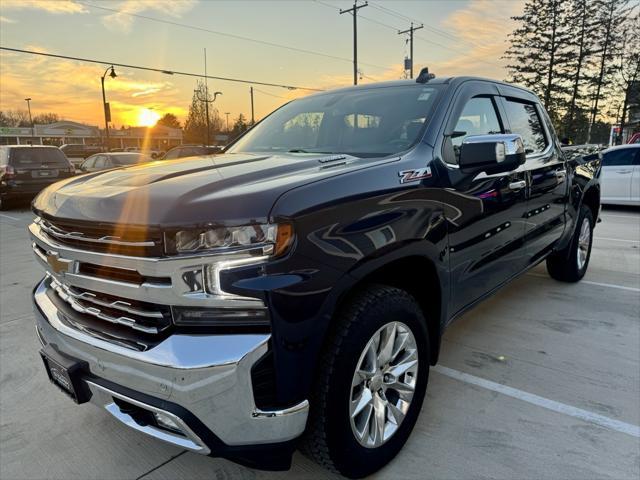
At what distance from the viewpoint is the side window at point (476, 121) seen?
2718 millimetres

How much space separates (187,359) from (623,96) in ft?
128

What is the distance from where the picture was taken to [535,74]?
33750mm

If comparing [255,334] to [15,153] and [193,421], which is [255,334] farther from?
[15,153]

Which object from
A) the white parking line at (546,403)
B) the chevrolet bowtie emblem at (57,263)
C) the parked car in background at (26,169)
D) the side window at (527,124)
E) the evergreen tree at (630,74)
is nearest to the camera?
the chevrolet bowtie emblem at (57,263)

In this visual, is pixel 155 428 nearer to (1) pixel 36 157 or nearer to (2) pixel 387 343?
(2) pixel 387 343

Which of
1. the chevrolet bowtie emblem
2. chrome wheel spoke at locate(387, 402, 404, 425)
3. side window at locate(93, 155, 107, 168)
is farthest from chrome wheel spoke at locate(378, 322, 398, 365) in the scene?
side window at locate(93, 155, 107, 168)

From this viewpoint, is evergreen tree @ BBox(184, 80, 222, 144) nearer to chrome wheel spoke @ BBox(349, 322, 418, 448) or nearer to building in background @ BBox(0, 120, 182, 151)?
building in background @ BBox(0, 120, 182, 151)

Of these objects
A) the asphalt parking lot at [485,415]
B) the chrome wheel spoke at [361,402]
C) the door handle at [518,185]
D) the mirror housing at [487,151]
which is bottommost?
the asphalt parking lot at [485,415]

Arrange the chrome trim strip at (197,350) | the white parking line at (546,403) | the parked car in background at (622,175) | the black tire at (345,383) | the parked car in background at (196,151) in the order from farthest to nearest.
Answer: the parked car in background at (622,175)
the parked car in background at (196,151)
the white parking line at (546,403)
the black tire at (345,383)
the chrome trim strip at (197,350)

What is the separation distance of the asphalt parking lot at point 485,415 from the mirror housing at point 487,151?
1.41 meters

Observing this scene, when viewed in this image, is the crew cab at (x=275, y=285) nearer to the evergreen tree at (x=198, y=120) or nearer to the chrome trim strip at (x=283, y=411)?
the chrome trim strip at (x=283, y=411)

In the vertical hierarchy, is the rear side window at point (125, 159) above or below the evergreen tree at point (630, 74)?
below

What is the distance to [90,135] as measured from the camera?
3214 inches

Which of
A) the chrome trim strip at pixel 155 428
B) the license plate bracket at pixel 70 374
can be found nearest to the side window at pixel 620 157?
the chrome trim strip at pixel 155 428
